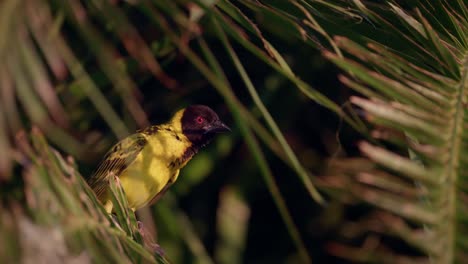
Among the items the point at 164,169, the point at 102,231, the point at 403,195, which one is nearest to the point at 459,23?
the point at 403,195

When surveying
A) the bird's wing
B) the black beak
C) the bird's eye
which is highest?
the bird's wing

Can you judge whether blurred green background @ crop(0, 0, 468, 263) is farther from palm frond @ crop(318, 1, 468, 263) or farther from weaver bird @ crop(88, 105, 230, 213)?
weaver bird @ crop(88, 105, 230, 213)

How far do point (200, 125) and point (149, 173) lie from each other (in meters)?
0.61

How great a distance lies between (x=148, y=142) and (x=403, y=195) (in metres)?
2.24

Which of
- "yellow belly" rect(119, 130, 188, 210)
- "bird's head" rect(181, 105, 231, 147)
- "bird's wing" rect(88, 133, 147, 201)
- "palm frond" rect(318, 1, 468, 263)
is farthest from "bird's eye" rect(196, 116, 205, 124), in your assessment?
"palm frond" rect(318, 1, 468, 263)

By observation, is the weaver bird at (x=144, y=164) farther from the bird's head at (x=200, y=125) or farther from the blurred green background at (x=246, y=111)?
the blurred green background at (x=246, y=111)

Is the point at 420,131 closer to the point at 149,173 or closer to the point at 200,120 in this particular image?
the point at 149,173

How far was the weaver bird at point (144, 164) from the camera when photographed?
3389 mm

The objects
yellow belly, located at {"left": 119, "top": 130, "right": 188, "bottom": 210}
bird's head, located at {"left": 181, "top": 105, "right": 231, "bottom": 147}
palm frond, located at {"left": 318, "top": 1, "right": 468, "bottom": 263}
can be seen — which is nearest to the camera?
palm frond, located at {"left": 318, "top": 1, "right": 468, "bottom": 263}

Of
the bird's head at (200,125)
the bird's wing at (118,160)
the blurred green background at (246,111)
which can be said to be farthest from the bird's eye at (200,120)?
the bird's wing at (118,160)

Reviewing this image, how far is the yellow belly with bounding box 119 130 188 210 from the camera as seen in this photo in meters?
3.38

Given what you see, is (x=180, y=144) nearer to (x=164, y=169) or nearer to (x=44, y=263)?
(x=164, y=169)

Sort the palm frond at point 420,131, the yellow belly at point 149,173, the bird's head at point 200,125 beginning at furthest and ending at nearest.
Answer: the bird's head at point 200,125 < the yellow belly at point 149,173 < the palm frond at point 420,131

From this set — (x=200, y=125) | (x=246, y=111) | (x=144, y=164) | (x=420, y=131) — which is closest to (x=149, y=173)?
(x=144, y=164)
